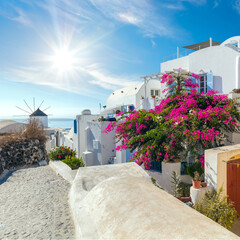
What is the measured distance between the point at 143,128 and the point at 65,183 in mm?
4435

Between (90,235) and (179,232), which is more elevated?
(179,232)

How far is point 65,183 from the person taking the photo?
264 inches

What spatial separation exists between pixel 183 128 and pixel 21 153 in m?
9.12

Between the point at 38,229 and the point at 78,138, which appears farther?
the point at 78,138

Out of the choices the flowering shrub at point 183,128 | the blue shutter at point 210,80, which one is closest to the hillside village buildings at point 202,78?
the blue shutter at point 210,80

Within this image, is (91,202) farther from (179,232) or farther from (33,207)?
(33,207)

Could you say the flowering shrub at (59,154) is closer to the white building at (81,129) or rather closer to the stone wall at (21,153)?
the stone wall at (21,153)

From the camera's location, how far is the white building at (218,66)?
40.3 feet

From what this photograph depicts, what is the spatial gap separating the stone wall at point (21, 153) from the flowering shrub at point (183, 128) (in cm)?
562

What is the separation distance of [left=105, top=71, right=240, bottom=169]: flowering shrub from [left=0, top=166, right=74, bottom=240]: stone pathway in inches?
149

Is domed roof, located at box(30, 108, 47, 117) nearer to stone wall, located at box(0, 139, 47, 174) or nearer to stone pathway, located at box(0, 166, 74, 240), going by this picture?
stone wall, located at box(0, 139, 47, 174)

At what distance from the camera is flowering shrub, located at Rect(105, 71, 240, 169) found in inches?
285

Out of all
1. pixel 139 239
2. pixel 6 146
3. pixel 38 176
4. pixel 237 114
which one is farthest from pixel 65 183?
pixel 237 114

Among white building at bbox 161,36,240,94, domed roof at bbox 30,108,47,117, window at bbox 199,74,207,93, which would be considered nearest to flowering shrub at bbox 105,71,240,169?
white building at bbox 161,36,240,94
